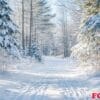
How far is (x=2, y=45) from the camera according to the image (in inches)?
856

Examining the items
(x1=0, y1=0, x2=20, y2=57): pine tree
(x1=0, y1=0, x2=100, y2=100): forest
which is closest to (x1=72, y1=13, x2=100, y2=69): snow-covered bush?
(x1=0, y1=0, x2=100, y2=100): forest

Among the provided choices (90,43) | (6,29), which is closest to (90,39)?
(90,43)

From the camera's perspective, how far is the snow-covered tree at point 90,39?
20047 millimetres

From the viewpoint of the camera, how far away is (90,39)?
858 inches

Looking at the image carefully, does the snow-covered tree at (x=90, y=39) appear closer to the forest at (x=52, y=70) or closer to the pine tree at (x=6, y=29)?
the forest at (x=52, y=70)

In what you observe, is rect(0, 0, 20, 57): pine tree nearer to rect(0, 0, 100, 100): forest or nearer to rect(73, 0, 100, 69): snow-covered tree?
rect(0, 0, 100, 100): forest

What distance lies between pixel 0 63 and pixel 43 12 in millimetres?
35121

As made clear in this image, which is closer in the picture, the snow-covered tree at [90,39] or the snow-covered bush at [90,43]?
the snow-covered bush at [90,43]

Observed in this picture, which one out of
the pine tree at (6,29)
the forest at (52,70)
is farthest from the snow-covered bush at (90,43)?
the pine tree at (6,29)

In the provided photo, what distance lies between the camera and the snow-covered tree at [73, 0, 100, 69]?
20.0 m

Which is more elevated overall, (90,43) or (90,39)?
(90,39)

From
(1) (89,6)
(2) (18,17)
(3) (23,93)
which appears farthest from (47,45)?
(3) (23,93)

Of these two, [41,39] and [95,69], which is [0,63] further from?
[41,39]

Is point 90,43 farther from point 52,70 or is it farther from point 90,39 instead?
point 52,70
